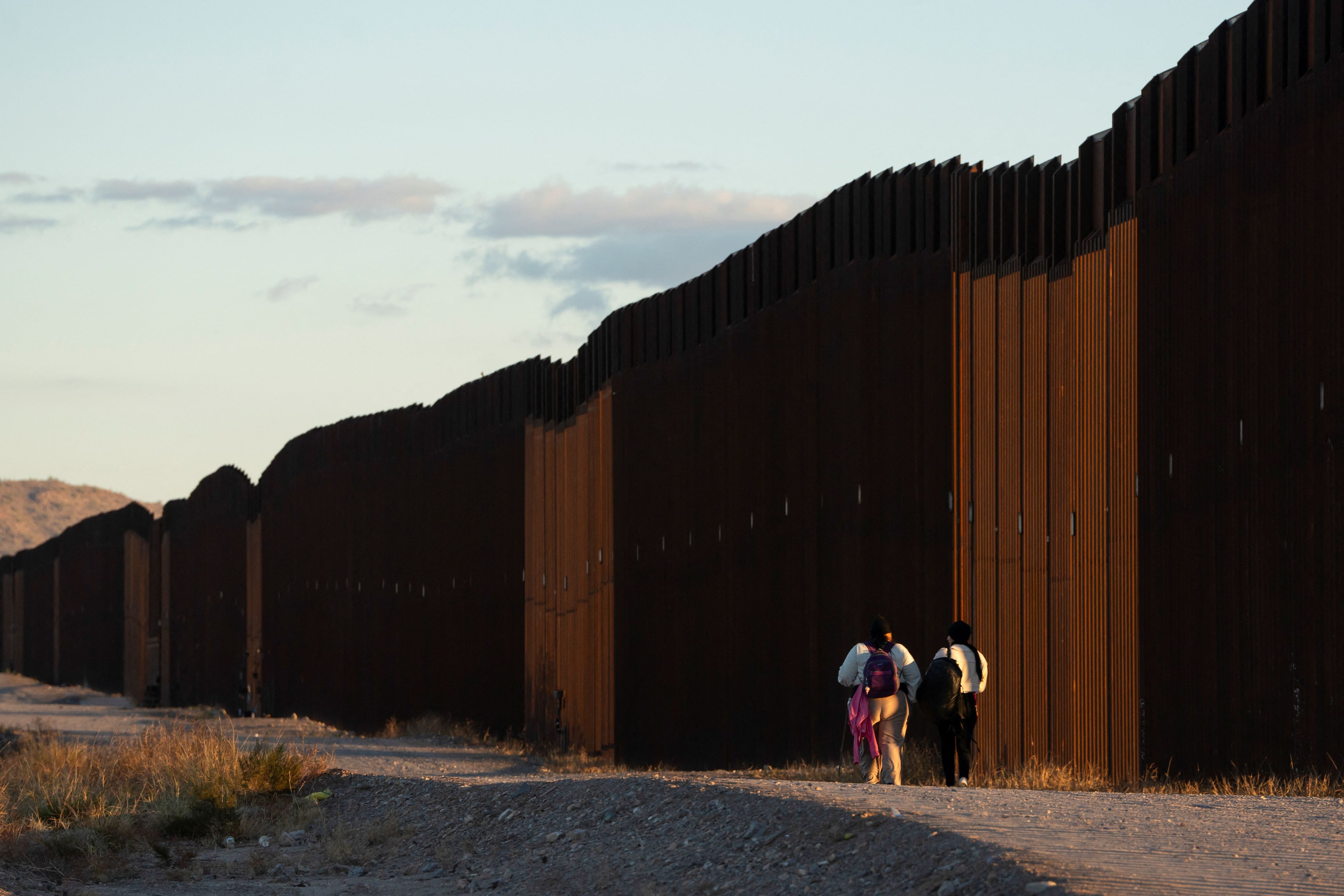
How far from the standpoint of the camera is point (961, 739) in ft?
40.0

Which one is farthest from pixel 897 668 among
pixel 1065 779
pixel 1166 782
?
pixel 1166 782

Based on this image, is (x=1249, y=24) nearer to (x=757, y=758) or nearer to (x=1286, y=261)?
(x=1286, y=261)

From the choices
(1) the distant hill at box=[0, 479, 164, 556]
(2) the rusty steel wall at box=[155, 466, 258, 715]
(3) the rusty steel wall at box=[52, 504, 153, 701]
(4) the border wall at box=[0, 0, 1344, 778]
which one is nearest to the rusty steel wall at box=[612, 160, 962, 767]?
(4) the border wall at box=[0, 0, 1344, 778]

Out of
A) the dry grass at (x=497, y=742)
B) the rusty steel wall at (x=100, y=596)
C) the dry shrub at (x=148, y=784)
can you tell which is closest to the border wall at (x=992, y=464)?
the dry grass at (x=497, y=742)

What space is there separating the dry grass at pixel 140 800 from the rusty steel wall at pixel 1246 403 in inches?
283

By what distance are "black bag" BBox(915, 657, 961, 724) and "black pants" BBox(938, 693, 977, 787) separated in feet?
0.17

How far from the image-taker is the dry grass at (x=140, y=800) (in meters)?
11.6

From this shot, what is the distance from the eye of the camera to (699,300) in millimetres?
19203

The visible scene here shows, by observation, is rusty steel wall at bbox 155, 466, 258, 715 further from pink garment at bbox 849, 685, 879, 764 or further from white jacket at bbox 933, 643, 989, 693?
white jacket at bbox 933, 643, 989, 693

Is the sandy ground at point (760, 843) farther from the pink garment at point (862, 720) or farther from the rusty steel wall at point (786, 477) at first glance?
the rusty steel wall at point (786, 477)

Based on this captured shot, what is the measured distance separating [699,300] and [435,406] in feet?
29.8

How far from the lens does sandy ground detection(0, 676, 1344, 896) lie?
721cm

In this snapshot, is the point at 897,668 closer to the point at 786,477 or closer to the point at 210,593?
the point at 786,477

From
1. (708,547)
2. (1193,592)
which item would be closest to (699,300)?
(708,547)
